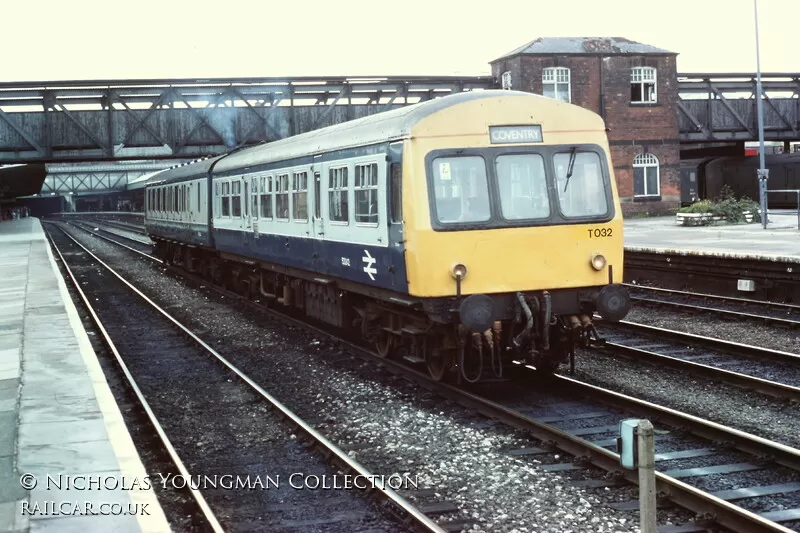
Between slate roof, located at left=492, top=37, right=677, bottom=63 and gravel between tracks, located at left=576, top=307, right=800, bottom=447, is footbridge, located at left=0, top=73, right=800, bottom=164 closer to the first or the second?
slate roof, located at left=492, top=37, right=677, bottom=63

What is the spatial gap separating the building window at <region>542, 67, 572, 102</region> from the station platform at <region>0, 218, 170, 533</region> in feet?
88.6

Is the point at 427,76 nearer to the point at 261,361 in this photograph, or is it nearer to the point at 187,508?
the point at 261,361

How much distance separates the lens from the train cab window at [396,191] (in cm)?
1018

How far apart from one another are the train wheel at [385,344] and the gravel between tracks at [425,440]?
0.60 metres

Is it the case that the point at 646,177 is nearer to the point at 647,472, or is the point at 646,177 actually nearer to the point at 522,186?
the point at 522,186

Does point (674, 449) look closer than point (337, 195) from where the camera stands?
Yes

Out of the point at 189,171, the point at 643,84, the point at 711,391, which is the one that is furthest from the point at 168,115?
the point at 711,391

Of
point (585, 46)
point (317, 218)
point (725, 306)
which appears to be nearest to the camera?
point (317, 218)

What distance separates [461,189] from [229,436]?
336cm

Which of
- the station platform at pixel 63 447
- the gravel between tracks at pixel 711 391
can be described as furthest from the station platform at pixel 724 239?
the station platform at pixel 63 447

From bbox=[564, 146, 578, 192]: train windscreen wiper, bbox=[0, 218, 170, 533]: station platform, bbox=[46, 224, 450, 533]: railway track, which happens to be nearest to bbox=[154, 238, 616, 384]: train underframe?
bbox=[564, 146, 578, 192]: train windscreen wiper

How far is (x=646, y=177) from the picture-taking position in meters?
39.7

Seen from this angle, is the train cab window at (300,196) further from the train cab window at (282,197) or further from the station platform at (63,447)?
the station platform at (63,447)

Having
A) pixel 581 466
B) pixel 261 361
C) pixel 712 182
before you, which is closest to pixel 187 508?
pixel 581 466
